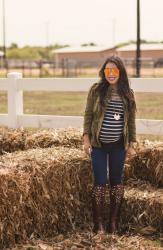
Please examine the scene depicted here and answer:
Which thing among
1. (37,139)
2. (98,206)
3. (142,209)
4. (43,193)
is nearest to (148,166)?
(142,209)

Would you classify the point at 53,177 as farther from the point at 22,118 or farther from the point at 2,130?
the point at 22,118

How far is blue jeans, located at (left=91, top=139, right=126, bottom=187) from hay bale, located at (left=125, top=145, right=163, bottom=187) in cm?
67

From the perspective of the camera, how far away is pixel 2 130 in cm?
764

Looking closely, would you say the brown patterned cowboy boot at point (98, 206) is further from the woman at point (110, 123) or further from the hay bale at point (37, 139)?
the hay bale at point (37, 139)

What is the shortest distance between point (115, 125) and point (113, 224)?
0.96m

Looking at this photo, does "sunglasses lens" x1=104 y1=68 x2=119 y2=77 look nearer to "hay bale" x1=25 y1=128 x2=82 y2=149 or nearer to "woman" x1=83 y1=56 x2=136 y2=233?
"woman" x1=83 y1=56 x2=136 y2=233

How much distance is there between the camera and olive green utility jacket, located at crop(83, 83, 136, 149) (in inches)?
218

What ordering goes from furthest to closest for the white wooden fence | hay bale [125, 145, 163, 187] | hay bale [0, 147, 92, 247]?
1. the white wooden fence
2. hay bale [125, 145, 163, 187]
3. hay bale [0, 147, 92, 247]

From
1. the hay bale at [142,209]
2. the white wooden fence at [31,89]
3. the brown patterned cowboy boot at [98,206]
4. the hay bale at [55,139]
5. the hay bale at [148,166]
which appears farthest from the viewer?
the white wooden fence at [31,89]

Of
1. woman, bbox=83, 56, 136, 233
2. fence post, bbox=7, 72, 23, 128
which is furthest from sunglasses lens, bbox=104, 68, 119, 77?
fence post, bbox=7, 72, 23, 128

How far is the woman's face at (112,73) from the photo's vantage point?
554 cm

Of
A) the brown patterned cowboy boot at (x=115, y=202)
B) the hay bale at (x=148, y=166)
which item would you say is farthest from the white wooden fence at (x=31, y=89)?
the brown patterned cowboy boot at (x=115, y=202)

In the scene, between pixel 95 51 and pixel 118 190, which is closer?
pixel 118 190

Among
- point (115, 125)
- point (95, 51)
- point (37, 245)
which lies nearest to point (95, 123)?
point (115, 125)
